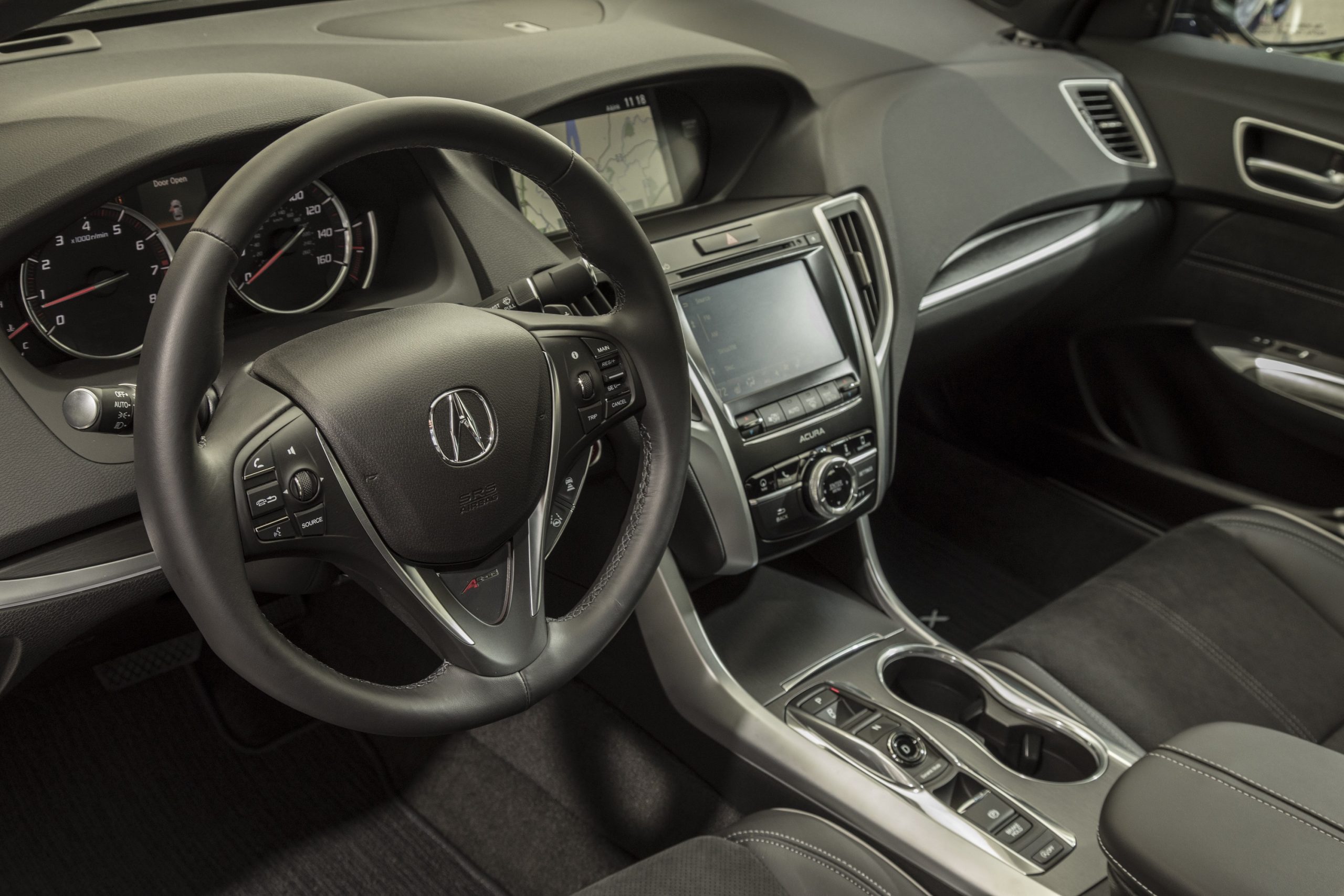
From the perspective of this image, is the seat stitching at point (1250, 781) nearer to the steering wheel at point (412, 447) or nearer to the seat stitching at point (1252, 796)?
the seat stitching at point (1252, 796)

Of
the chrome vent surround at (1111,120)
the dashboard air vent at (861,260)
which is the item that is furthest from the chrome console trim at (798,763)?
the chrome vent surround at (1111,120)

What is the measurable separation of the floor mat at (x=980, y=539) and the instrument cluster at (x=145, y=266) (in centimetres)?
138

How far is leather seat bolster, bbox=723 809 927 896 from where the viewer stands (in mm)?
1103

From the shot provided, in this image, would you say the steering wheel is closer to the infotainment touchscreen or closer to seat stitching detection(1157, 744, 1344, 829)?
the infotainment touchscreen

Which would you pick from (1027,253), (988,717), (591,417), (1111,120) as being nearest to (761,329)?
(591,417)

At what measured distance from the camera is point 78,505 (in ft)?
3.10

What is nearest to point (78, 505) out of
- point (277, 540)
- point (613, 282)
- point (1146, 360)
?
point (277, 540)

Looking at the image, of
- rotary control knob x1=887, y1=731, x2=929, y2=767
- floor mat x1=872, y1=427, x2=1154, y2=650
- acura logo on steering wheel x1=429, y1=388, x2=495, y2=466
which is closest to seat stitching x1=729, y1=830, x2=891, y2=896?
rotary control knob x1=887, y1=731, x2=929, y2=767

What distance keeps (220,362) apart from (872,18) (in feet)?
4.78

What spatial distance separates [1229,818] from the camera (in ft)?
2.84

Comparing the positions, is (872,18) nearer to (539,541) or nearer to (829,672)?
(829,672)

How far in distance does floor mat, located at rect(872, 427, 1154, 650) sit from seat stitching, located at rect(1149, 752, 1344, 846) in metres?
1.15

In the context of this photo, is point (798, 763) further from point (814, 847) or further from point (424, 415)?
point (424, 415)

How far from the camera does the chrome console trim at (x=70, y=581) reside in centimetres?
92
